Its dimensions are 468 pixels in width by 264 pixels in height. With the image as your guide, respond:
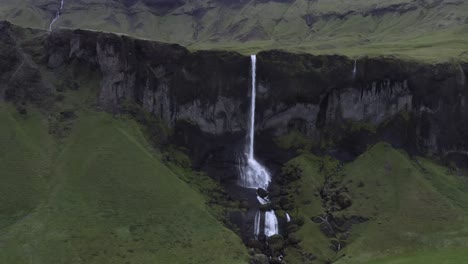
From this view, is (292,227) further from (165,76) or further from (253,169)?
(165,76)

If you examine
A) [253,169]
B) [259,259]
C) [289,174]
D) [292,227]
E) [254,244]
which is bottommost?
[259,259]

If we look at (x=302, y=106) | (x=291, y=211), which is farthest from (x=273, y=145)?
(x=291, y=211)

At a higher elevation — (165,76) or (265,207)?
(165,76)

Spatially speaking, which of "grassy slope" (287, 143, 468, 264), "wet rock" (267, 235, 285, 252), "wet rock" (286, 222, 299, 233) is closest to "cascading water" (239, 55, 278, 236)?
"wet rock" (267, 235, 285, 252)

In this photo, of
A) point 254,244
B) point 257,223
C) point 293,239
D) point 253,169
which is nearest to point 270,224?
point 257,223

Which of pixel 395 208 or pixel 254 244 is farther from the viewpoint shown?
pixel 395 208

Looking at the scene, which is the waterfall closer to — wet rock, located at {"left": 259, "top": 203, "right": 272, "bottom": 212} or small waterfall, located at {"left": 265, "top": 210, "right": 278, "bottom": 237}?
wet rock, located at {"left": 259, "top": 203, "right": 272, "bottom": 212}

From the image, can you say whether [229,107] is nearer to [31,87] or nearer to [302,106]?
[302,106]

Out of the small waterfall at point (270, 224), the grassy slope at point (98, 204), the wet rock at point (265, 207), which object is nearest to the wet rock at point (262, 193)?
the wet rock at point (265, 207)
